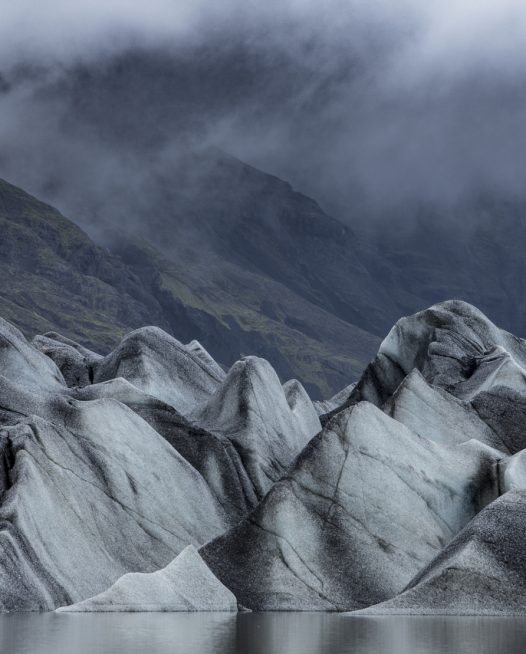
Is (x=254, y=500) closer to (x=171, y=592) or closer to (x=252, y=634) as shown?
(x=171, y=592)

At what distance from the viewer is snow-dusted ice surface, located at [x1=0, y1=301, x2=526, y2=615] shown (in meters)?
34.3

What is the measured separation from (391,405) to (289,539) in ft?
35.6

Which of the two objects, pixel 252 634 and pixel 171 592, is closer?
pixel 252 634

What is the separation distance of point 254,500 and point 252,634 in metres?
20.1

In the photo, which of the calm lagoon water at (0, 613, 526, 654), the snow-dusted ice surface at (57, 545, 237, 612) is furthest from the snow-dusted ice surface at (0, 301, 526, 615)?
the calm lagoon water at (0, 613, 526, 654)

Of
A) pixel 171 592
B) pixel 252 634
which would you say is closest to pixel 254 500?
pixel 171 592

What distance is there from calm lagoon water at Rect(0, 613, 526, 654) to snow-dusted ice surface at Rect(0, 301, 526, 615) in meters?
2.35

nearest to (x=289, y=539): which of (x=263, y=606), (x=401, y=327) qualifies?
(x=263, y=606)

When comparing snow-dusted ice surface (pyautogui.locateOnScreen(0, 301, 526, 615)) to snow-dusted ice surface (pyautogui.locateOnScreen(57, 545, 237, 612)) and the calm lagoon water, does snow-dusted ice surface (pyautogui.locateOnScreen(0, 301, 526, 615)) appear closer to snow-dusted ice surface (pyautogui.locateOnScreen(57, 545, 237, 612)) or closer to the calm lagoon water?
snow-dusted ice surface (pyautogui.locateOnScreen(57, 545, 237, 612))

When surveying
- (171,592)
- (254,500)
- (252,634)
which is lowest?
(171,592)

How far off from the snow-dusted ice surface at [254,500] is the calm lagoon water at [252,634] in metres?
2.35

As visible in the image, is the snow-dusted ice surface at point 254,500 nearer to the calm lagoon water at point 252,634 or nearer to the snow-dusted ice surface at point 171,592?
the snow-dusted ice surface at point 171,592

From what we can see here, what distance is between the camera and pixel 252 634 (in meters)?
26.6

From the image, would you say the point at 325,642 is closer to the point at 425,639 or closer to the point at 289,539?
the point at 425,639
